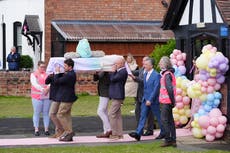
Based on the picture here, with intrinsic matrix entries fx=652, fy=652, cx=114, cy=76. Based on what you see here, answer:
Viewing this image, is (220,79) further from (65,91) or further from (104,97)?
(65,91)

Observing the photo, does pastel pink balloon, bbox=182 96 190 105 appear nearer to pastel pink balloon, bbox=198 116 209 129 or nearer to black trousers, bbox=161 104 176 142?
pastel pink balloon, bbox=198 116 209 129

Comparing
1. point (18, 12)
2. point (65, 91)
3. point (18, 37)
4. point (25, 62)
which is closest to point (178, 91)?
point (65, 91)

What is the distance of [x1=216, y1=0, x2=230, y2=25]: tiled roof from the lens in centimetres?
1406

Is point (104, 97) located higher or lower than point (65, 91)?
lower

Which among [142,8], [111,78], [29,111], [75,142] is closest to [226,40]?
[111,78]

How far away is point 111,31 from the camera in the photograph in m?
→ 28.0

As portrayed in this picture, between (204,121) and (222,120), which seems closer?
(222,120)

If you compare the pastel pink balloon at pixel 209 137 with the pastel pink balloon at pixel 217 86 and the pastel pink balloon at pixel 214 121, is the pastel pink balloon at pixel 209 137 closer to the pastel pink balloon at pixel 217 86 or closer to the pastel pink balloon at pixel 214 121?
the pastel pink balloon at pixel 214 121

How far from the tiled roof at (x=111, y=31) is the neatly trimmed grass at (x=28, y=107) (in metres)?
2.78

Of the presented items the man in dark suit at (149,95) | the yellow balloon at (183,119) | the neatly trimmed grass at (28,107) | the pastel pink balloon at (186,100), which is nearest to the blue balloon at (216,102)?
the man in dark suit at (149,95)

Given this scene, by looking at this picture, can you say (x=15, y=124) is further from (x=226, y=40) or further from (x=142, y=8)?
(x=142, y=8)

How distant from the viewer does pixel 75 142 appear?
1399cm

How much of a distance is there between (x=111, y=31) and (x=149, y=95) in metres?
14.2

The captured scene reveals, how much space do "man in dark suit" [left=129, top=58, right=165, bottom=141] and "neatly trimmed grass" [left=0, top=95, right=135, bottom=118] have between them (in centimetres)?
543
